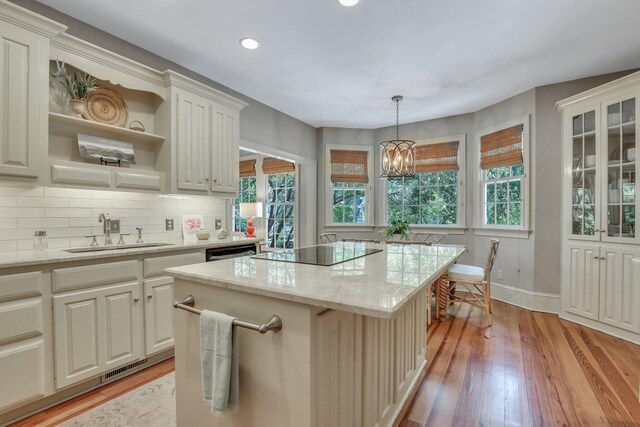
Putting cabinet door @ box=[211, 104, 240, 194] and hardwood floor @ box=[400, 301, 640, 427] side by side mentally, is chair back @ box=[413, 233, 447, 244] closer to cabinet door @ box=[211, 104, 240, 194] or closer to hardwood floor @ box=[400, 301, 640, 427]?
hardwood floor @ box=[400, 301, 640, 427]

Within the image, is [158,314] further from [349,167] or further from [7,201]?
[349,167]

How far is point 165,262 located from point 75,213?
0.80m

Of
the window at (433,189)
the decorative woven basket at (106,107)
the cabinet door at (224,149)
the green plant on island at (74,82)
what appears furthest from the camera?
the window at (433,189)

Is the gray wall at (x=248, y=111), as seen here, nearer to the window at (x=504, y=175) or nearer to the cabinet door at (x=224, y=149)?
the cabinet door at (x=224, y=149)

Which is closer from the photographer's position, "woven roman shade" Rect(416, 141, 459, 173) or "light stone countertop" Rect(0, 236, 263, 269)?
"light stone countertop" Rect(0, 236, 263, 269)

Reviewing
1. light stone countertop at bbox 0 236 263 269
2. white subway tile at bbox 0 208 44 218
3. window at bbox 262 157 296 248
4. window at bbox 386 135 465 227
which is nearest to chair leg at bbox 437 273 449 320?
window at bbox 386 135 465 227

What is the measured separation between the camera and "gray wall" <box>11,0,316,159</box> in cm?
246

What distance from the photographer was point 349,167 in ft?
18.2

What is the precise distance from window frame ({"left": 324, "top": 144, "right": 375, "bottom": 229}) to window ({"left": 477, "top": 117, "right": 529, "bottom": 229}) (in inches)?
67.0

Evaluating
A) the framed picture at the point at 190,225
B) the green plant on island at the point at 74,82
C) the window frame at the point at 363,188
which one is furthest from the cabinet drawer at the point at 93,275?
the window frame at the point at 363,188

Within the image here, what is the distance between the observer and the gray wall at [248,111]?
8.07ft

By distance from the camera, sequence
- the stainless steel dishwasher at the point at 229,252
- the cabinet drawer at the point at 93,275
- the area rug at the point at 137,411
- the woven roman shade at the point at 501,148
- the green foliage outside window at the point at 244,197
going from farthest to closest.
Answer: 1. the green foliage outside window at the point at 244,197
2. the woven roman shade at the point at 501,148
3. the stainless steel dishwasher at the point at 229,252
4. the cabinet drawer at the point at 93,275
5. the area rug at the point at 137,411

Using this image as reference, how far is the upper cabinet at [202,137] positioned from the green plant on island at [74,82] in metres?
0.60

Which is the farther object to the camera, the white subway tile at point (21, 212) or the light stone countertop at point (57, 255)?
the white subway tile at point (21, 212)
